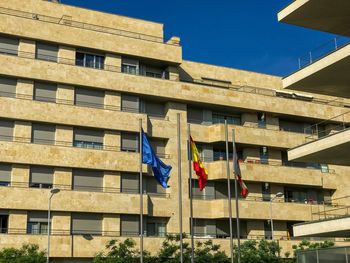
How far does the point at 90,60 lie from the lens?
51.0 meters

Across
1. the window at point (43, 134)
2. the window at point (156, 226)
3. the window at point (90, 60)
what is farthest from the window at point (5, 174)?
the window at point (156, 226)

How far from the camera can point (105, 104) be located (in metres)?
50.0

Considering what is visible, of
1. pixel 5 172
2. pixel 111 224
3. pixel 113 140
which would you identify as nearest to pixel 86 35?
pixel 113 140

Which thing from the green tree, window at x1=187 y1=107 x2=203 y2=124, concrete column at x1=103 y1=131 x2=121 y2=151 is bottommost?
the green tree

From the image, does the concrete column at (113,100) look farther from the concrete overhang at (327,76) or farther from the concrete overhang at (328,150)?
the concrete overhang at (328,150)

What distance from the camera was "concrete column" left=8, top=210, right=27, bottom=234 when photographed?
4356cm

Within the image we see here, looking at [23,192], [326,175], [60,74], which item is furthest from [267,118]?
[23,192]

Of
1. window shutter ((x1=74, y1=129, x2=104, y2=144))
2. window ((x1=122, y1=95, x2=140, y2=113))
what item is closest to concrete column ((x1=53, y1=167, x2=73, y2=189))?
window shutter ((x1=74, y1=129, x2=104, y2=144))

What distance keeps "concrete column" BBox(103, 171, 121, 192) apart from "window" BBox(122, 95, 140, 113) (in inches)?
233

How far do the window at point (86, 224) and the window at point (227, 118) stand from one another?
1571 cm

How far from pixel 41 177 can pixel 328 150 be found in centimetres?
2602

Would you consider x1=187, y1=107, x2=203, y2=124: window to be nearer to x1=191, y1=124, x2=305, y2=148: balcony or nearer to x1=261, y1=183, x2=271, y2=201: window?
x1=191, y1=124, x2=305, y2=148: balcony

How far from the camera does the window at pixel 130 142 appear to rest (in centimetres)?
5031

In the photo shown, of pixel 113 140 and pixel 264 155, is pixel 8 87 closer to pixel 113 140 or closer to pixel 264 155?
pixel 113 140
